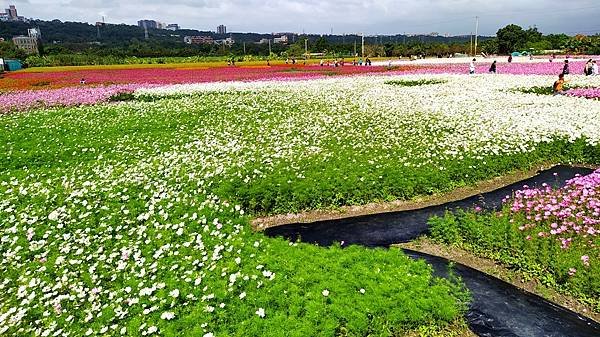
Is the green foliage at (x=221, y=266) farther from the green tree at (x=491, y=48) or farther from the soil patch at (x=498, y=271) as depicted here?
the green tree at (x=491, y=48)

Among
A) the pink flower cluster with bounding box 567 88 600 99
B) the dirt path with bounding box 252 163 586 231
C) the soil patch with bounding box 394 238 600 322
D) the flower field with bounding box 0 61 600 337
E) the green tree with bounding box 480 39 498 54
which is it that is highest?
the green tree with bounding box 480 39 498 54

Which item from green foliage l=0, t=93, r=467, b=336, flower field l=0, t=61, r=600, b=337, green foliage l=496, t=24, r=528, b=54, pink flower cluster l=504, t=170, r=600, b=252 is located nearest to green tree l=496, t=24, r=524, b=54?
green foliage l=496, t=24, r=528, b=54

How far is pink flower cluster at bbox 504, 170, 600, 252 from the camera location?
9867mm

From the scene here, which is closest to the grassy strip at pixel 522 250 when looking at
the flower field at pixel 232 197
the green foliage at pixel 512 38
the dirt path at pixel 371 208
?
the flower field at pixel 232 197

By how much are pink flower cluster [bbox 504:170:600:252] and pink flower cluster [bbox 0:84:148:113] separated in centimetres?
3218

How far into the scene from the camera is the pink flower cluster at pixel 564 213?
32.4 ft

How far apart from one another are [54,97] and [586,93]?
131ft

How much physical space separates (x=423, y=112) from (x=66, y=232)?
18.9 metres

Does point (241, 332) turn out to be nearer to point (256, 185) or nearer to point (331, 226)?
point (331, 226)

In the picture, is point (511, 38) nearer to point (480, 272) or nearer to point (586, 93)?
point (586, 93)

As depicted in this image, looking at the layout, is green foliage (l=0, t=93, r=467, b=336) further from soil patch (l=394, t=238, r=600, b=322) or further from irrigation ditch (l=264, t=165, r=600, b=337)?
soil patch (l=394, t=238, r=600, b=322)

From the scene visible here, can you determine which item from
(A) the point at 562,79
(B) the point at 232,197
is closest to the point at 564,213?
(B) the point at 232,197

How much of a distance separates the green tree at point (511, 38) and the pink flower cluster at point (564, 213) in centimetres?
10200

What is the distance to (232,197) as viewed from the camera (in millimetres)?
13406
